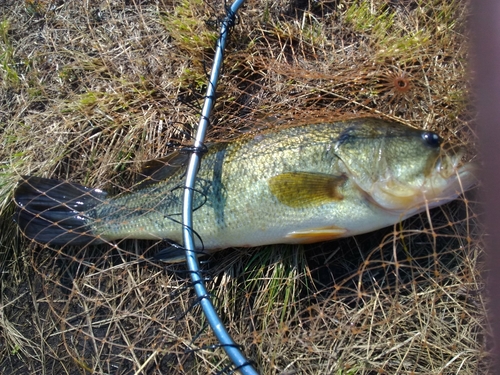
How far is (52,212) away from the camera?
3.12 m

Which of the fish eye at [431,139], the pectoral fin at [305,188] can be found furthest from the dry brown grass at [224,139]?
the pectoral fin at [305,188]

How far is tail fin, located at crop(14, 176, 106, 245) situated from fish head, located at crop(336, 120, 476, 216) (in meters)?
1.83

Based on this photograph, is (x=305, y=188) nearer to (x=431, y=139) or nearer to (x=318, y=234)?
(x=318, y=234)

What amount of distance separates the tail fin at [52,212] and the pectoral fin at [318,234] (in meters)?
1.42

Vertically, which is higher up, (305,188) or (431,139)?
(431,139)

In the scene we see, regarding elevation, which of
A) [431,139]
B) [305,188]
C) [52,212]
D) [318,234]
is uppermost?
[431,139]

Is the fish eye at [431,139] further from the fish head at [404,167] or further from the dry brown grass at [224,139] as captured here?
the dry brown grass at [224,139]

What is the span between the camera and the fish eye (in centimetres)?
249

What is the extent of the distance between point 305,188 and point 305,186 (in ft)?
0.04

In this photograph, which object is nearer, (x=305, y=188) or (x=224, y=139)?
(x=305, y=188)

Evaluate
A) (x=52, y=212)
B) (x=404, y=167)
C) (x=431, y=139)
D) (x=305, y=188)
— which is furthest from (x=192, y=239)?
(x=431, y=139)

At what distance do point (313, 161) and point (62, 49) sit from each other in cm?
244

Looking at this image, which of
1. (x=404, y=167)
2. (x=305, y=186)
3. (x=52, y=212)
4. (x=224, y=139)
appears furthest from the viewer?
(x=52, y=212)

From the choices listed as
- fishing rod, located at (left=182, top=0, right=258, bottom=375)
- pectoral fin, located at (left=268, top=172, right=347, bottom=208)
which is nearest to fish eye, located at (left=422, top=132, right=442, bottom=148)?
pectoral fin, located at (left=268, top=172, right=347, bottom=208)
